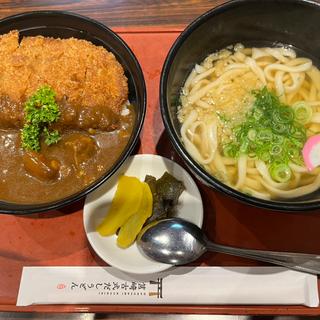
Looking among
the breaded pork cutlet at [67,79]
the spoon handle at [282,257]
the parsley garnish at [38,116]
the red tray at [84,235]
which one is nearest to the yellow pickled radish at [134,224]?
the red tray at [84,235]

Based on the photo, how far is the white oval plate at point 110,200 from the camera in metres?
1.70

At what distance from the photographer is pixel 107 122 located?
1.87m

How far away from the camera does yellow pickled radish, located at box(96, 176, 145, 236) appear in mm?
1761

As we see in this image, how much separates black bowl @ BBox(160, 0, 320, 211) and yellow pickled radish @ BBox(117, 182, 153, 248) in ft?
1.04

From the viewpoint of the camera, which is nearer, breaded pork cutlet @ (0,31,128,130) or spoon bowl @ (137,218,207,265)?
spoon bowl @ (137,218,207,265)

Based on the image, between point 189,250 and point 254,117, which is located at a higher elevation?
point 254,117

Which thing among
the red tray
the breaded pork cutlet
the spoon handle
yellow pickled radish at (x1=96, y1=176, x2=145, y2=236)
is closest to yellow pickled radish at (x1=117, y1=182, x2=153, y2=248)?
yellow pickled radish at (x1=96, y1=176, x2=145, y2=236)

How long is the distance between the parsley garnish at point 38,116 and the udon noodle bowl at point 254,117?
0.60 m

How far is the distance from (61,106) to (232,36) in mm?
897

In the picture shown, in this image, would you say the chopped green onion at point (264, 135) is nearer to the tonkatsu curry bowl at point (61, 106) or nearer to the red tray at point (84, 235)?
the red tray at point (84, 235)

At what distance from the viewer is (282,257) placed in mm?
1695

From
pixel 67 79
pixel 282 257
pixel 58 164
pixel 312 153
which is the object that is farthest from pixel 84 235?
pixel 312 153

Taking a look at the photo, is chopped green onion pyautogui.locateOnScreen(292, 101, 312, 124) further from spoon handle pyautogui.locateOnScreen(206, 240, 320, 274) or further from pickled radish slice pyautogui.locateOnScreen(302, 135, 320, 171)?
spoon handle pyautogui.locateOnScreen(206, 240, 320, 274)

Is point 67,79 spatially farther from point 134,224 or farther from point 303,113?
point 303,113
